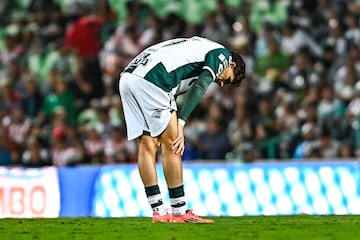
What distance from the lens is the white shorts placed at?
36.2ft

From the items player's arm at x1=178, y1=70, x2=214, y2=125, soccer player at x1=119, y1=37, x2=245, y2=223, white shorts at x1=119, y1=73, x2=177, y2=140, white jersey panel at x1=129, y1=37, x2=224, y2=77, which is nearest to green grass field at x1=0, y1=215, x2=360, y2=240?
soccer player at x1=119, y1=37, x2=245, y2=223

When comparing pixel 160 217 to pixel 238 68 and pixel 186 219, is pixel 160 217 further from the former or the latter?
pixel 238 68

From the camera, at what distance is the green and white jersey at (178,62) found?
1115 cm

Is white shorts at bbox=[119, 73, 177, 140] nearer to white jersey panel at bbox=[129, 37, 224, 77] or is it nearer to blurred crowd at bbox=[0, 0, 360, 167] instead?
white jersey panel at bbox=[129, 37, 224, 77]

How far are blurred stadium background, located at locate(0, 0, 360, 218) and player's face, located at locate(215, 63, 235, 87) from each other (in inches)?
199

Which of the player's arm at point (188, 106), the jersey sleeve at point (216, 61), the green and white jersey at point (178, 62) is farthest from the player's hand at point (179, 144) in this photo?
the jersey sleeve at point (216, 61)

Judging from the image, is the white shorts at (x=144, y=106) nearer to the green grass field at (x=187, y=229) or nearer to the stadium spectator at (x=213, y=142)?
the green grass field at (x=187, y=229)

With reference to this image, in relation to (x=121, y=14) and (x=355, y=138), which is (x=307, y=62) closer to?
(x=355, y=138)

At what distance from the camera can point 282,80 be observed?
19500mm

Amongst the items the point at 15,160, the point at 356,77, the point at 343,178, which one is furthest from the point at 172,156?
the point at 15,160

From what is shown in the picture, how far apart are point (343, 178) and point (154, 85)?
5.76 metres

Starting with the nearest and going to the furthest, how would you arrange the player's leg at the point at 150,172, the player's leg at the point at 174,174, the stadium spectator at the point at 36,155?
the player's leg at the point at 174,174
the player's leg at the point at 150,172
the stadium spectator at the point at 36,155

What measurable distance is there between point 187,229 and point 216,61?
1.94 metres

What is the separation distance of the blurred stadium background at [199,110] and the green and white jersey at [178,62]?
211 inches
